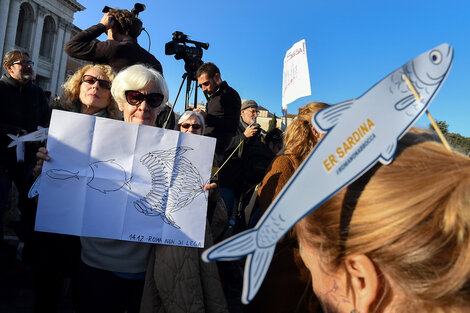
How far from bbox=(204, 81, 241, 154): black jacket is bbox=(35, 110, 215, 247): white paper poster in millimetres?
1658

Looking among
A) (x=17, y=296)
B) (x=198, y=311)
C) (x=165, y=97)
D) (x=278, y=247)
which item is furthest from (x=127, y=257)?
(x=17, y=296)

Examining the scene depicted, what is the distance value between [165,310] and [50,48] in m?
40.4

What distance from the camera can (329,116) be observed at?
2.28 feet

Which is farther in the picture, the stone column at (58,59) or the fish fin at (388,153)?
the stone column at (58,59)

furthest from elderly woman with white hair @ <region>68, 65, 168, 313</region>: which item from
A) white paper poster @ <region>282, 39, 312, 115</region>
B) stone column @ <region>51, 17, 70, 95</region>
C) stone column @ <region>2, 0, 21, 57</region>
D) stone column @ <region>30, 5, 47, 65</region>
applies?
stone column @ <region>51, 17, 70, 95</region>

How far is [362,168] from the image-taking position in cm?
69

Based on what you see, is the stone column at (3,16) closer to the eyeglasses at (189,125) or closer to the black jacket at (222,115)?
the black jacket at (222,115)

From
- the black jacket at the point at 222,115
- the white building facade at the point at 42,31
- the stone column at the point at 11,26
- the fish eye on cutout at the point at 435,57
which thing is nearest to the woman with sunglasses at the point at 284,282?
the fish eye on cutout at the point at 435,57

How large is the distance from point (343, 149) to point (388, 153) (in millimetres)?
119

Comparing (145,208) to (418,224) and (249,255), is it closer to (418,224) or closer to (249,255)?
(249,255)

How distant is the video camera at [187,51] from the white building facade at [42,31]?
3206cm

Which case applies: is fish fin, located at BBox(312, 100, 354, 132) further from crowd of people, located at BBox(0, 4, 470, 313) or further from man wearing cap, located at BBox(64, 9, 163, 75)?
man wearing cap, located at BBox(64, 9, 163, 75)

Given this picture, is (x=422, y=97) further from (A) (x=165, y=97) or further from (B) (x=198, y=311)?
(A) (x=165, y=97)

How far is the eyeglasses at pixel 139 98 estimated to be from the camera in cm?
173
